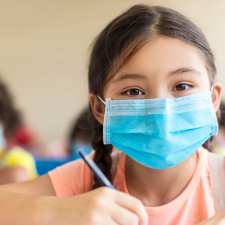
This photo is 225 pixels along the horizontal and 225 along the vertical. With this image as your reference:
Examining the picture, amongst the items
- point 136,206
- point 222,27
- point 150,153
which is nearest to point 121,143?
point 150,153

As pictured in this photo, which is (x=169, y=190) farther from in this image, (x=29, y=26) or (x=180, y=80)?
(x=29, y=26)

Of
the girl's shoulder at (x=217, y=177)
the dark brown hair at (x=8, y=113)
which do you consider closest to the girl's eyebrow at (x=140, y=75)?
the girl's shoulder at (x=217, y=177)

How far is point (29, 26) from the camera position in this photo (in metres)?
2.49

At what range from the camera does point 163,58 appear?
2.27 feet

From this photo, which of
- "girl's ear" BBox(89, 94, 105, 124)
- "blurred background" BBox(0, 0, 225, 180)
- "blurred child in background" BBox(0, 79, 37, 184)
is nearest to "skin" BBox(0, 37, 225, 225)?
"girl's ear" BBox(89, 94, 105, 124)

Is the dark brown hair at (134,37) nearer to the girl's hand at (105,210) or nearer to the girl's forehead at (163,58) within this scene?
the girl's forehead at (163,58)

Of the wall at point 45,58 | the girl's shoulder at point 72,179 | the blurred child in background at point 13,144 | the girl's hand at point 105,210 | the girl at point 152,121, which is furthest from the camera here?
the wall at point 45,58

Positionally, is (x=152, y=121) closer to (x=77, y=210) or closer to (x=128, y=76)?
(x=128, y=76)

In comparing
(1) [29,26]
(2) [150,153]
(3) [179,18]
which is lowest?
(1) [29,26]

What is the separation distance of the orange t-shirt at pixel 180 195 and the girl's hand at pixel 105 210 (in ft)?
0.59

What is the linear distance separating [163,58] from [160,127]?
10cm

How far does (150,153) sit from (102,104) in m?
0.12

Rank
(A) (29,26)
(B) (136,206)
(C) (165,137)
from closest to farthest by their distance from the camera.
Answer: (B) (136,206), (C) (165,137), (A) (29,26)

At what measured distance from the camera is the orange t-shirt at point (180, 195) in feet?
2.44
